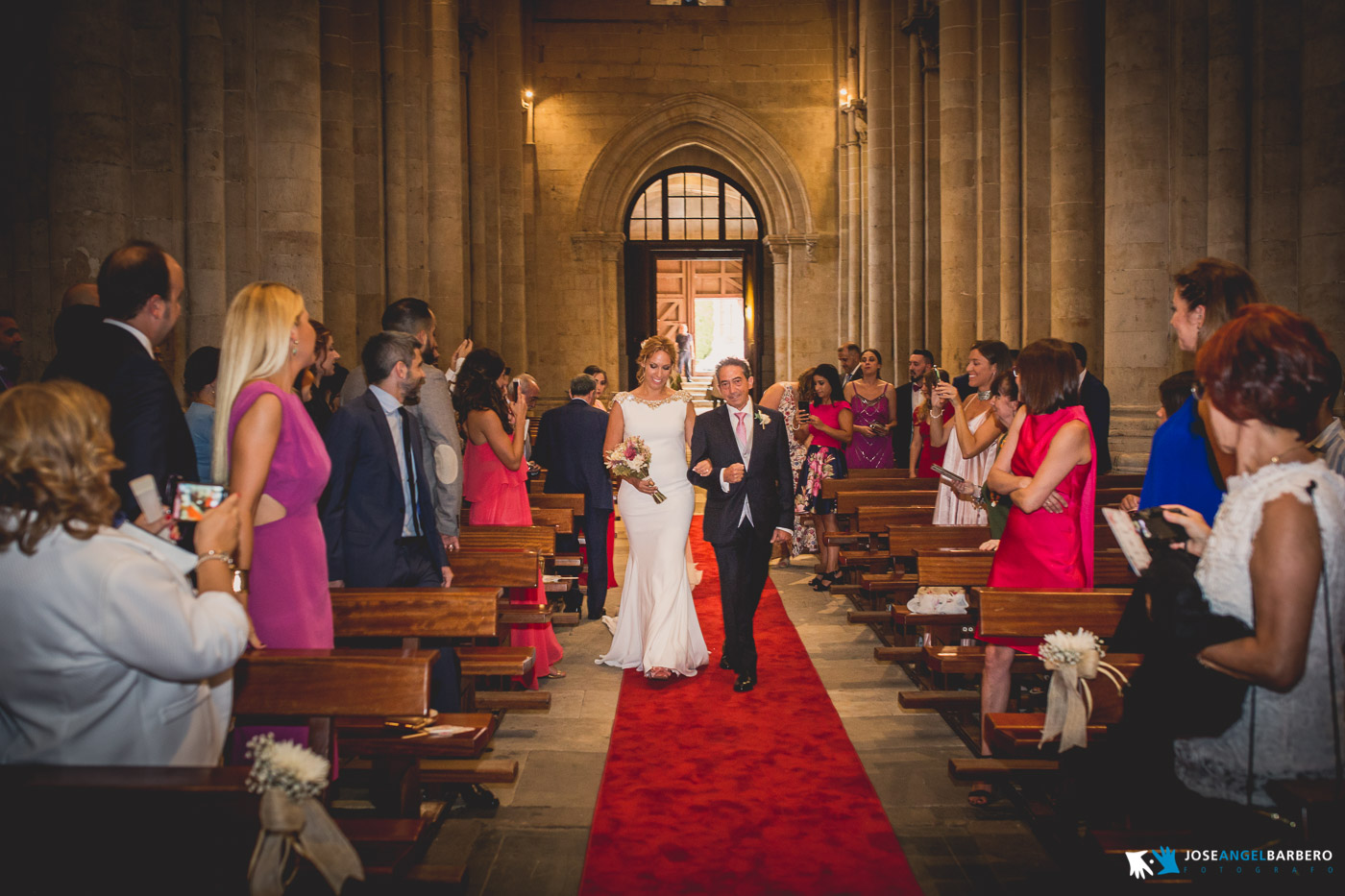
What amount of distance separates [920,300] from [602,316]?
8.98 meters

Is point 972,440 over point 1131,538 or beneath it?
over

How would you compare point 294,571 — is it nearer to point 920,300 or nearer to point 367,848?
point 367,848

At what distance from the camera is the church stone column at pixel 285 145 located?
8.86 metres

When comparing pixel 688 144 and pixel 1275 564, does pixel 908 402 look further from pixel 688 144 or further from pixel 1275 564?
pixel 688 144

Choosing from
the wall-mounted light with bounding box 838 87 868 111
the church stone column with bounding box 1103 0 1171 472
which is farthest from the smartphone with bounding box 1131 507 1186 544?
the wall-mounted light with bounding box 838 87 868 111

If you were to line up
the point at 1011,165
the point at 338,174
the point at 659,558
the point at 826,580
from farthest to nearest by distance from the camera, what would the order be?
the point at 1011,165
the point at 338,174
the point at 826,580
the point at 659,558

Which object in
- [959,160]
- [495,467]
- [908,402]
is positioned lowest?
[495,467]

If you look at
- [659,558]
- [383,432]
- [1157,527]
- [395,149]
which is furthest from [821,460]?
[1157,527]

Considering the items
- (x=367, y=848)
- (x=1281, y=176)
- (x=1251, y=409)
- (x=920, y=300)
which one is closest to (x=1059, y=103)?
(x=1281, y=176)

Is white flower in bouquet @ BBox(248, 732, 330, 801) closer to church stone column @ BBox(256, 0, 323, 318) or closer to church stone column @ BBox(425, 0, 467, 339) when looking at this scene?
church stone column @ BBox(256, 0, 323, 318)

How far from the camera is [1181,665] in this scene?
258cm

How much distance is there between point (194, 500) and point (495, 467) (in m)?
4.39

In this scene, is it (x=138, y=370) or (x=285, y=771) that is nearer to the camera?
(x=285, y=771)

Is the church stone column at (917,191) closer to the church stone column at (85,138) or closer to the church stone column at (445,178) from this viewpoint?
the church stone column at (445,178)
